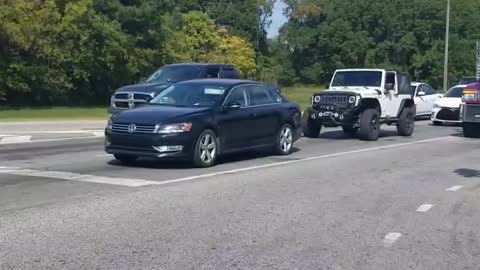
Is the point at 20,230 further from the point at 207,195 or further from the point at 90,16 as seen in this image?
the point at 90,16

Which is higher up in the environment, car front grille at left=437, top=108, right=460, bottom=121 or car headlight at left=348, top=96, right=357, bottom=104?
car headlight at left=348, top=96, right=357, bottom=104

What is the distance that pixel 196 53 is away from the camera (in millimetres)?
64312

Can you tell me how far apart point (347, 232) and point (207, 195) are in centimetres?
273

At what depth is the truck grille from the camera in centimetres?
2137

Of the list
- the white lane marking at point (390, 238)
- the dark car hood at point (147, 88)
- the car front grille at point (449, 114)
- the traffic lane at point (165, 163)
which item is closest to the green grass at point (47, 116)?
the dark car hood at point (147, 88)

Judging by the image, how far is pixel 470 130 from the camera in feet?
76.3

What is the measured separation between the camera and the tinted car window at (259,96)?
51.8 ft

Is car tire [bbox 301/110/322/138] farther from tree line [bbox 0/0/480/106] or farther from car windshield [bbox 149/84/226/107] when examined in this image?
tree line [bbox 0/0/480/106]

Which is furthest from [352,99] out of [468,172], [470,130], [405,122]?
[468,172]

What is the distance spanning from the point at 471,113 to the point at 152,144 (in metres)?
11.6

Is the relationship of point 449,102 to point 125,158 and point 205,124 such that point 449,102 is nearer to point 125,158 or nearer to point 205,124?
point 205,124

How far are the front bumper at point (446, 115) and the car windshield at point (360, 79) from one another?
674cm

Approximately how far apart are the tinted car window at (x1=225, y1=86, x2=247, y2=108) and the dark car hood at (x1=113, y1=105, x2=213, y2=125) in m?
0.77

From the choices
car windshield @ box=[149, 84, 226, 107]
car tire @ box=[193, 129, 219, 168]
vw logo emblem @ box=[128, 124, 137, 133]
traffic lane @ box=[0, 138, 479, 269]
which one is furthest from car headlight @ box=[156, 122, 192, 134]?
traffic lane @ box=[0, 138, 479, 269]
